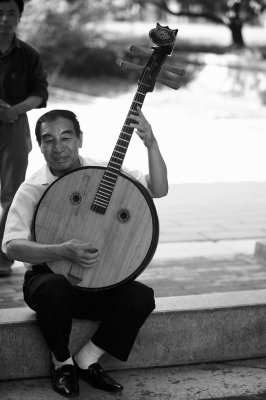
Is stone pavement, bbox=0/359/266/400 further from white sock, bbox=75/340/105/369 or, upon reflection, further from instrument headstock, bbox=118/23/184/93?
instrument headstock, bbox=118/23/184/93

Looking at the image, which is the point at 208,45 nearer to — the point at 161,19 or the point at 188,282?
the point at 161,19

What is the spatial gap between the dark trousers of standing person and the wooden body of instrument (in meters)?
1.41

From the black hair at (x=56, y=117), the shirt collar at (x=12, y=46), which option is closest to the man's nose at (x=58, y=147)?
the black hair at (x=56, y=117)

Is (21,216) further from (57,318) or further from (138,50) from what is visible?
(138,50)

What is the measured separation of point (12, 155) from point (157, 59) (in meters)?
1.67

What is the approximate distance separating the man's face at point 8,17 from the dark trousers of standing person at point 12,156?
52 cm

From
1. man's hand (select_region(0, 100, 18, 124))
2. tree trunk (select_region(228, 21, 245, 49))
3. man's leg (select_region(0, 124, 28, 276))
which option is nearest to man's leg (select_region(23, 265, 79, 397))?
man's leg (select_region(0, 124, 28, 276))

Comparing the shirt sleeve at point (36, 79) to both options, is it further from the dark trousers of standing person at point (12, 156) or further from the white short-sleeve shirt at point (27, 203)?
the white short-sleeve shirt at point (27, 203)

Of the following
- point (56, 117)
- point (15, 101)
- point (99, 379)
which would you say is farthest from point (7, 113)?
point (99, 379)

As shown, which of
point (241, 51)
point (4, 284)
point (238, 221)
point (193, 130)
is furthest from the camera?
point (241, 51)

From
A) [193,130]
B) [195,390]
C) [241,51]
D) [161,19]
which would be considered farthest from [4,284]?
[161,19]

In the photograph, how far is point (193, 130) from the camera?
540 inches

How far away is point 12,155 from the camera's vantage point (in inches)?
203

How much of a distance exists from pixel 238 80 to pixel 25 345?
48.9 feet
